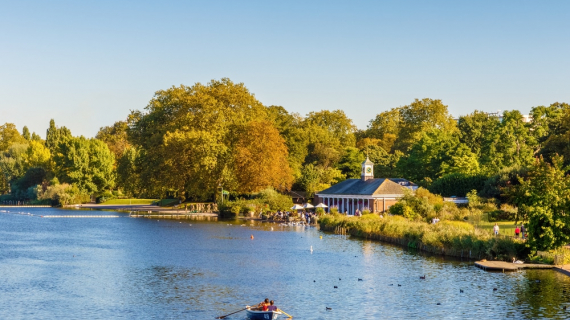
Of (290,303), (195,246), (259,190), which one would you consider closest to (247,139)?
(259,190)

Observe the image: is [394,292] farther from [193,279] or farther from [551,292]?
[193,279]

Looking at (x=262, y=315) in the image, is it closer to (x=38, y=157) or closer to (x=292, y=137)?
(x=292, y=137)

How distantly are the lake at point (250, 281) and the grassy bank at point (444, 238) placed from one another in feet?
5.83

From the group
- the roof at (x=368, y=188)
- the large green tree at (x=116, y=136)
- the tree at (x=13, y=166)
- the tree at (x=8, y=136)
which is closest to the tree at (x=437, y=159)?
the roof at (x=368, y=188)

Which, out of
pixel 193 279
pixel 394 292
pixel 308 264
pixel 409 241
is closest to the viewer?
pixel 394 292

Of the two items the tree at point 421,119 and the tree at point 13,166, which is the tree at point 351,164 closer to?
the tree at point 421,119

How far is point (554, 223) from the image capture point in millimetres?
43656

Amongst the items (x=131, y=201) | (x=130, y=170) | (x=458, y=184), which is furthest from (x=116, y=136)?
(x=458, y=184)

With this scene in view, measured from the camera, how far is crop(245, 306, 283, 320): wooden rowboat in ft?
97.5

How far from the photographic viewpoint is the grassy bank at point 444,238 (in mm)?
47188

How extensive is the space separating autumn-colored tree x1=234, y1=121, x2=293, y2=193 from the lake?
35.5 meters

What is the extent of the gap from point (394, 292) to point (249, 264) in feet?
43.5

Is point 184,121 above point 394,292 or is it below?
above

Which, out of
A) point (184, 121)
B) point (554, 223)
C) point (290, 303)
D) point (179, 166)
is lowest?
point (290, 303)
